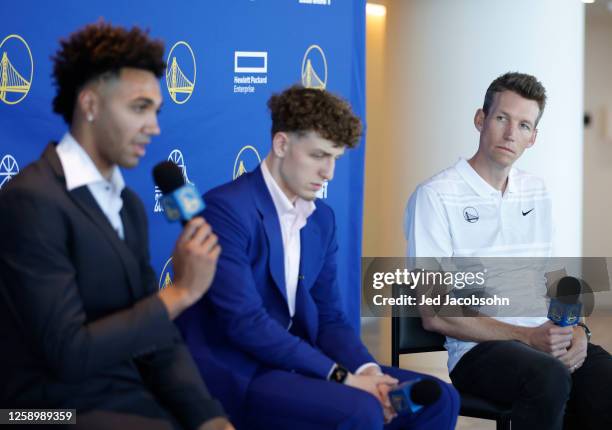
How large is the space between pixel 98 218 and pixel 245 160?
6.32 feet

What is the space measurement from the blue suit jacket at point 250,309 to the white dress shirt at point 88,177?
0.51 meters

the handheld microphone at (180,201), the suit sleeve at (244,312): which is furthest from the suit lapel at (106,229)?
the suit sleeve at (244,312)

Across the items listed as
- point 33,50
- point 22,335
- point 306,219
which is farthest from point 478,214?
point 22,335

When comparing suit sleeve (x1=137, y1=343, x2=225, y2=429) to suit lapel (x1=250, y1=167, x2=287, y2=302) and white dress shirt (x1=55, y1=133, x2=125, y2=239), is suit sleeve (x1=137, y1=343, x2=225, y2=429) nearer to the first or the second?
white dress shirt (x1=55, y1=133, x2=125, y2=239)

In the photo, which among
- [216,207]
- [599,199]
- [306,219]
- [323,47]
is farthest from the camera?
[599,199]

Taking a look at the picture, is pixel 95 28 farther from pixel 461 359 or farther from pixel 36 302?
pixel 461 359

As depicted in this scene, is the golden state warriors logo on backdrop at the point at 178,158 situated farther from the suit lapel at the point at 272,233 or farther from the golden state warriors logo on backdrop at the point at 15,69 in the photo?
the suit lapel at the point at 272,233

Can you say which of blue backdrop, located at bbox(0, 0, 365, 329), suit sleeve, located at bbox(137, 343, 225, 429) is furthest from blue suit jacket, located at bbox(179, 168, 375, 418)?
blue backdrop, located at bbox(0, 0, 365, 329)

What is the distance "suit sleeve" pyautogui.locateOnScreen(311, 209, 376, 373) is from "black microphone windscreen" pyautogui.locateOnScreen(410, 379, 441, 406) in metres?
0.32

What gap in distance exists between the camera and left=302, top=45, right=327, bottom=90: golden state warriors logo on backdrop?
426cm

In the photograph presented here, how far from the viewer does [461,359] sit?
3.36 metres

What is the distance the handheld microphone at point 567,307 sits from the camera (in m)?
3.29

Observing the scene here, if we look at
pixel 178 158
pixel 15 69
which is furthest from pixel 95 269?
pixel 178 158

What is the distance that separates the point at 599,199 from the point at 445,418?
5.85 meters
